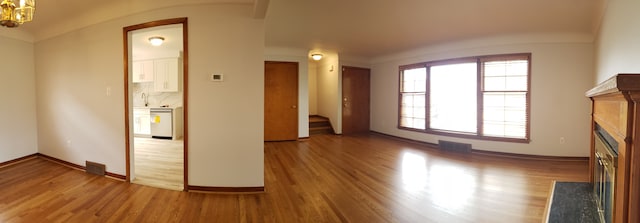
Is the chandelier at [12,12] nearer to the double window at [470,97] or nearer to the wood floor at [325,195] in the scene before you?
Answer: the wood floor at [325,195]

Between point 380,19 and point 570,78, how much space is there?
3365 mm

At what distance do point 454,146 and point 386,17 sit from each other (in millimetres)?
3032

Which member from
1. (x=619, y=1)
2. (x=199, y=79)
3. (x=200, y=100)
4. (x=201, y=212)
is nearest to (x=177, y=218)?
(x=201, y=212)

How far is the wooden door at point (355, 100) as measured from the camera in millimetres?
6855

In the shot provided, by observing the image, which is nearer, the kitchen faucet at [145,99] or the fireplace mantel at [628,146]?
the fireplace mantel at [628,146]

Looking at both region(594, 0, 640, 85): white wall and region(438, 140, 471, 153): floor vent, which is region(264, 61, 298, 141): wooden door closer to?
region(438, 140, 471, 153): floor vent

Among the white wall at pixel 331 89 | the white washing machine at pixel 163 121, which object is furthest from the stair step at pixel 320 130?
the white washing machine at pixel 163 121

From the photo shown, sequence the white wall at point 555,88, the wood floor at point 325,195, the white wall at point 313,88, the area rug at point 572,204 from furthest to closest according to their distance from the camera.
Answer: the white wall at point 313,88 < the white wall at point 555,88 < the wood floor at point 325,195 < the area rug at point 572,204

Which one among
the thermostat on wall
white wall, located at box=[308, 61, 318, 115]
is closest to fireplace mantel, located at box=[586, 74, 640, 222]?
the thermostat on wall

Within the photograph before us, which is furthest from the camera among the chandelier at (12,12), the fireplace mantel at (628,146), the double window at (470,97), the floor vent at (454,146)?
the floor vent at (454,146)

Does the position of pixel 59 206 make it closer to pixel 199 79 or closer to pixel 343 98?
pixel 199 79

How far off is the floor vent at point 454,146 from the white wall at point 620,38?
2.09m

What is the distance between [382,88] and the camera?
681cm

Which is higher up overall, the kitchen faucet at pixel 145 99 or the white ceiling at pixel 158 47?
the white ceiling at pixel 158 47
